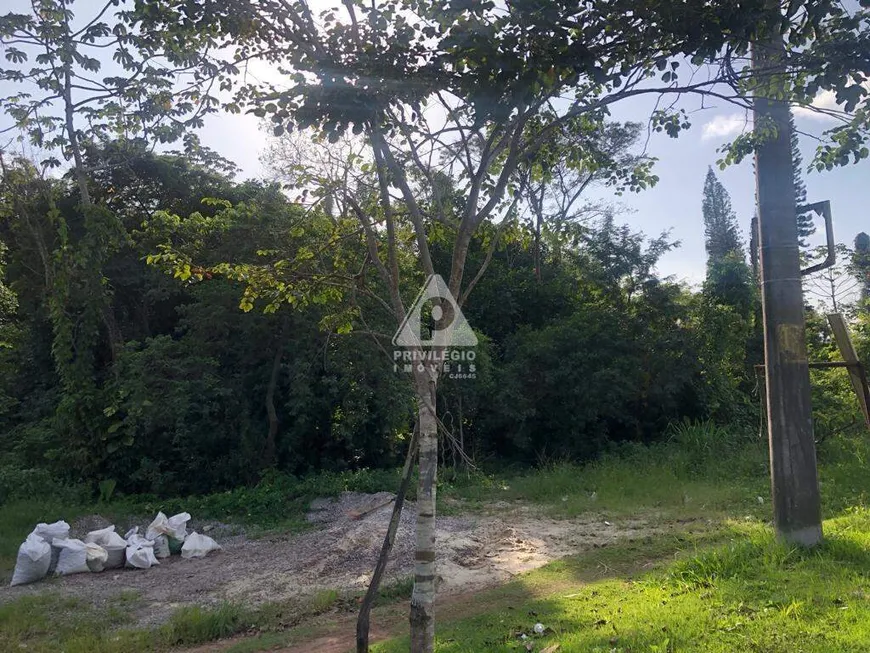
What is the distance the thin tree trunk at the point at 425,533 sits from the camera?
3.46 meters

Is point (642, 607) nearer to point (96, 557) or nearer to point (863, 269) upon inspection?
point (96, 557)

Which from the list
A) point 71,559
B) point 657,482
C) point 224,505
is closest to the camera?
point 71,559

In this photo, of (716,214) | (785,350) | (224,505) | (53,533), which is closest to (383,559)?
(785,350)

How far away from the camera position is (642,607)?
4316mm

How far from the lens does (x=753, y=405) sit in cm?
1459

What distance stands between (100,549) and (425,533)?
541 centimetres

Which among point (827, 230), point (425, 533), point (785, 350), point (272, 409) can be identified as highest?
point (827, 230)

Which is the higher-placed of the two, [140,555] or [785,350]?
[785,350]

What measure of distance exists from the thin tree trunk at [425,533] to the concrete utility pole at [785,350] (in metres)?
3.04

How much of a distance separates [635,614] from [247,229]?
28.5 ft

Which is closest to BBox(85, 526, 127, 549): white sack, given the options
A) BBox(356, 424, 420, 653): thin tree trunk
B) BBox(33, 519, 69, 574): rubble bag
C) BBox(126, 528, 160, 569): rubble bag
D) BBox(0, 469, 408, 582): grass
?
BBox(126, 528, 160, 569): rubble bag

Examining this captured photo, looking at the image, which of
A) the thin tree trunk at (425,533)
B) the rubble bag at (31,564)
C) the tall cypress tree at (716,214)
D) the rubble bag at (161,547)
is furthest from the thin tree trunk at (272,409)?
the tall cypress tree at (716,214)

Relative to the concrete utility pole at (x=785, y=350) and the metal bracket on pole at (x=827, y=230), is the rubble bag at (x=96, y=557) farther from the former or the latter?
the metal bracket on pole at (x=827, y=230)

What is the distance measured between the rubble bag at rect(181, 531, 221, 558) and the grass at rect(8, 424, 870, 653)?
1.63 metres
